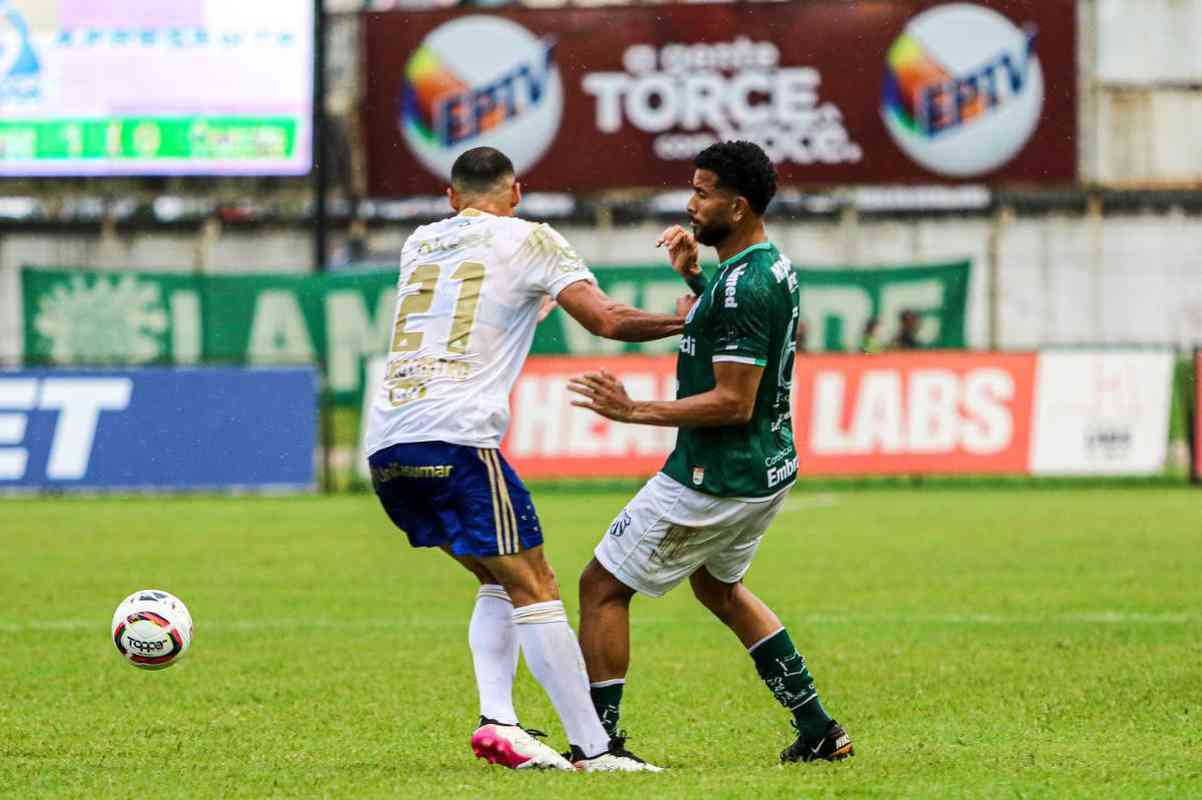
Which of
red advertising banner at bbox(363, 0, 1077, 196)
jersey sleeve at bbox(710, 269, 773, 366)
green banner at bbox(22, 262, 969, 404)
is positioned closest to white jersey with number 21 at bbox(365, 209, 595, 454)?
jersey sleeve at bbox(710, 269, 773, 366)

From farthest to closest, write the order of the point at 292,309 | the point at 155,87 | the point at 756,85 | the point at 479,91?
the point at 479,91 < the point at 756,85 < the point at 155,87 < the point at 292,309

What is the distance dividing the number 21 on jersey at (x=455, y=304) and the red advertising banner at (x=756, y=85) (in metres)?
30.3

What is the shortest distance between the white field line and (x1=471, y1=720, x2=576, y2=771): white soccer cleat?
15.3 ft

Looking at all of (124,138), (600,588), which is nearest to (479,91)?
(124,138)

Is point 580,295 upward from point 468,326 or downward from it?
upward

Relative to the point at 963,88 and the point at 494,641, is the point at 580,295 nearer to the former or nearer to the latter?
the point at 494,641

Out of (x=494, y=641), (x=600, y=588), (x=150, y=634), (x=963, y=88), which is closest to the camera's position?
(x=600, y=588)

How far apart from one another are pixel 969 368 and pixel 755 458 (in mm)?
16615

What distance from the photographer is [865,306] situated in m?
25.8

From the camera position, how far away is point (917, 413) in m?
23.1

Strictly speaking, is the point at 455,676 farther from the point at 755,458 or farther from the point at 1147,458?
the point at 1147,458

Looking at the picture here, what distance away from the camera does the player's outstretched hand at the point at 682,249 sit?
7109 mm

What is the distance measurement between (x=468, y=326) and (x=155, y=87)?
30.5m

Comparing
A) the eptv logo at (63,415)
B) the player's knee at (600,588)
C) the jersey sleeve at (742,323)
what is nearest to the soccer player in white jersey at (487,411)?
the player's knee at (600,588)
